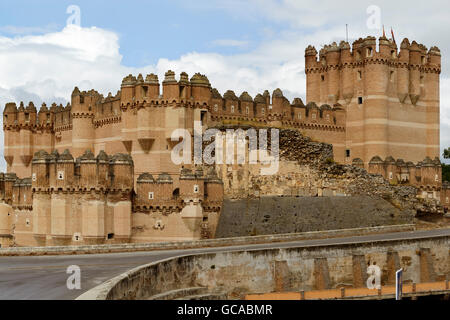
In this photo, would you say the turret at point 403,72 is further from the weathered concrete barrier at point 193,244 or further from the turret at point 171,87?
the turret at point 171,87

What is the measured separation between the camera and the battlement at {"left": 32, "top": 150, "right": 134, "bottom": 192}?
44219 millimetres

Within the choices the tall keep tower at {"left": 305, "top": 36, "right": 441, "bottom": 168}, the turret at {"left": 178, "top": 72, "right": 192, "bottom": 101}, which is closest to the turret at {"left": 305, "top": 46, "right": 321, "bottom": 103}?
the tall keep tower at {"left": 305, "top": 36, "right": 441, "bottom": 168}

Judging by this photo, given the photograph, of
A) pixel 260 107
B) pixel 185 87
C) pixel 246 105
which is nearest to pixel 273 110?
pixel 260 107

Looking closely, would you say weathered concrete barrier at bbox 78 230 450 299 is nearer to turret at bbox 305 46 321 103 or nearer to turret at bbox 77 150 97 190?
turret at bbox 77 150 97 190

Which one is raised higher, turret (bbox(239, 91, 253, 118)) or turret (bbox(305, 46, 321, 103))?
turret (bbox(305, 46, 321, 103))

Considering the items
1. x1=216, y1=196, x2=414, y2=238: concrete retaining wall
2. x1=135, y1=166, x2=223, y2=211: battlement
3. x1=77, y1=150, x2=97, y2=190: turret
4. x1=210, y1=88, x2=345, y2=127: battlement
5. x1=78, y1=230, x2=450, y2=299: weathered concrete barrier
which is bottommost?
x1=78, y1=230, x2=450, y2=299: weathered concrete barrier

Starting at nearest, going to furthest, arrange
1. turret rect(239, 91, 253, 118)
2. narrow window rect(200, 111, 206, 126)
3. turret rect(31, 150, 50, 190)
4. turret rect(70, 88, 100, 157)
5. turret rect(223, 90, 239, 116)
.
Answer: turret rect(31, 150, 50, 190)
narrow window rect(200, 111, 206, 126)
turret rect(223, 90, 239, 116)
turret rect(239, 91, 253, 118)
turret rect(70, 88, 100, 157)

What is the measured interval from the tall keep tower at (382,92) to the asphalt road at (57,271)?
29729 millimetres

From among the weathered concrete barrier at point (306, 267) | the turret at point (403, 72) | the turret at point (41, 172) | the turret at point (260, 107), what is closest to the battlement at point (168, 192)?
the turret at point (41, 172)

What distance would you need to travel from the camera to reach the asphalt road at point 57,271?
2448cm

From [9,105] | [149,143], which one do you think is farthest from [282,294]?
[9,105]

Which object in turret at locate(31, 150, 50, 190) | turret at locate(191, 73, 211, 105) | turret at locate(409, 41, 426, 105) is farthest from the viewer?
turret at locate(409, 41, 426, 105)

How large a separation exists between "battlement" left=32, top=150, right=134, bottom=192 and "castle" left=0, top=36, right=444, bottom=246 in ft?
0.22
